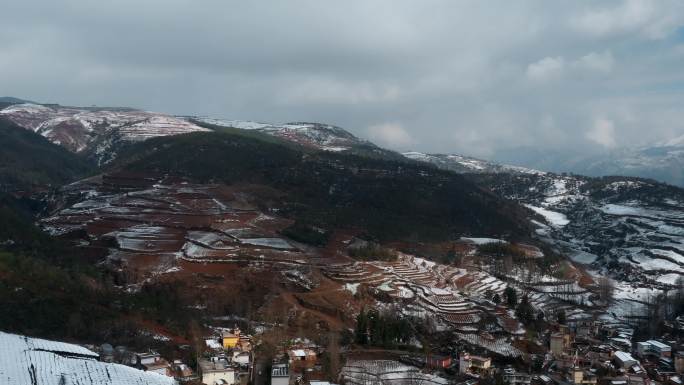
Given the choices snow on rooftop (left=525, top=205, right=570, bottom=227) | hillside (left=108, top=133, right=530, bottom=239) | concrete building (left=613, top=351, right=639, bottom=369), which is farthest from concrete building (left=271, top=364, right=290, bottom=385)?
snow on rooftop (left=525, top=205, right=570, bottom=227)

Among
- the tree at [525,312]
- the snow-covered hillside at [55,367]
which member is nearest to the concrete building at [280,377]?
the snow-covered hillside at [55,367]

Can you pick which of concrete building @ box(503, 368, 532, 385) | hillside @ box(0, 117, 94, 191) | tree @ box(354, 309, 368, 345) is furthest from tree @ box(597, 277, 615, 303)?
hillside @ box(0, 117, 94, 191)

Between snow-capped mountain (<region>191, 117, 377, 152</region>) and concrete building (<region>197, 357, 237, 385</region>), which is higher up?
snow-capped mountain (<region>191, 117, 377, 152</region>)

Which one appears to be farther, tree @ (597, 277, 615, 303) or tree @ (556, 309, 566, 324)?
tree @ (597, 277, 615, 303)

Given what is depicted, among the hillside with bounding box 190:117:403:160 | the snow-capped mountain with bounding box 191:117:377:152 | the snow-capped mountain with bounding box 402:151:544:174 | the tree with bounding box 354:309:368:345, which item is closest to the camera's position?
A: the tree with bounding box 354:309:368:345

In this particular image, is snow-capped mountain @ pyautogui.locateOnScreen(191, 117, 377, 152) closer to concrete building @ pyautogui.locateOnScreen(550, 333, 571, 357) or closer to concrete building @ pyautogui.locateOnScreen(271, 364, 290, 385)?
concrete building @ pyautogui.locateOnScreen(550, 333, 571, 357)

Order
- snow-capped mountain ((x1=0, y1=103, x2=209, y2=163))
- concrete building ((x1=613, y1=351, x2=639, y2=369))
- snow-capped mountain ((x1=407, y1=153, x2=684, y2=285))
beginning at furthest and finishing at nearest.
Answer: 1. snow-capped mountain ((x1=0, y1=103, x2=209, y2=163))
2. snow-capped mountain ((x1=407, y1=153, x2=684, y2=285))
3. concrete building ((x1=613, y1=351, x2=639, y2=369))

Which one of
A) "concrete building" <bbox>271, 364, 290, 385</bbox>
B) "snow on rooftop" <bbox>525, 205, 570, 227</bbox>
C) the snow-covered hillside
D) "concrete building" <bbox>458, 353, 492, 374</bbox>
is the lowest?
"concrete building" <bbox>458, 353, 492, 374</bbox>

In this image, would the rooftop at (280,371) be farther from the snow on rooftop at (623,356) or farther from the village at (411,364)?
the snow on rooftop at (623,356)
